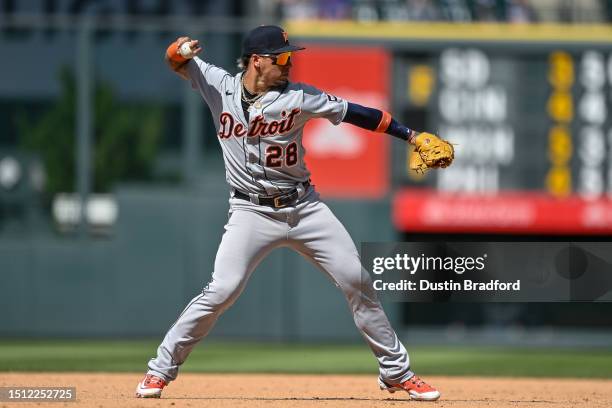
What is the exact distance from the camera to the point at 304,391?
6555 mm

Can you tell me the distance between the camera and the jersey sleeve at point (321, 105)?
5383 mm

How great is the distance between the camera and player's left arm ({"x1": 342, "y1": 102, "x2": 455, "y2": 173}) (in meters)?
5.44

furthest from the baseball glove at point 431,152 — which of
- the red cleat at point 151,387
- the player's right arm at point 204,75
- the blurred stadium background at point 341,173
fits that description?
the blurred stadium background at point 341,173

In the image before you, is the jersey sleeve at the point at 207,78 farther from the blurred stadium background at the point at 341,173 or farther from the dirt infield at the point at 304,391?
the blurred stadium background at the point at 341,173

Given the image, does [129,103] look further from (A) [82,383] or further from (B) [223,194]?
(A) [82,383]

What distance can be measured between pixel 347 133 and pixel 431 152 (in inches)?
289

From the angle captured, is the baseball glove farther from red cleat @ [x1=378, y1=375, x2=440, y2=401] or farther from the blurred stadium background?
the blurred stadium background

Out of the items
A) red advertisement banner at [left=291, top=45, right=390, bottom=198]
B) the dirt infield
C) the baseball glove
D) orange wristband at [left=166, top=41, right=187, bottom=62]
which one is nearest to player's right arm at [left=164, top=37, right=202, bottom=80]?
orange wristband at [left=166, top=41, right=187, bottom=62]

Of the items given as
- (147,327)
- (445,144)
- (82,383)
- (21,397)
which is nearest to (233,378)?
(82,383)

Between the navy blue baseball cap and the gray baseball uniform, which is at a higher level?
the navy blue baseball cap

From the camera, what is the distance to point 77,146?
43.3 ft

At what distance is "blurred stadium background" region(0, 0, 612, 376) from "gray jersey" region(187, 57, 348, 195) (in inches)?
268

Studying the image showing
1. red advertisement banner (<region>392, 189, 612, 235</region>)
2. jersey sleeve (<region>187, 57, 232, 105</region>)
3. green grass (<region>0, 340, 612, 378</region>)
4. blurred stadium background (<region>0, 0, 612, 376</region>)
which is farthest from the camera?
red advertisement banner (<region>392, 189, 612, 235</region>)

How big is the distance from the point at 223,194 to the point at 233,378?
205 inches
